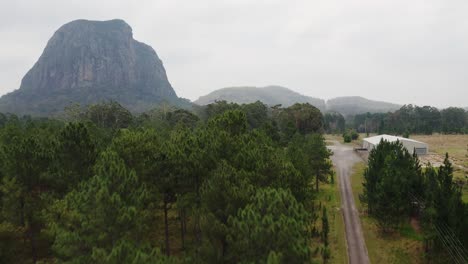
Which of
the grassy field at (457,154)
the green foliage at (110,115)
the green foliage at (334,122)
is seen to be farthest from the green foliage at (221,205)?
the green foliage at (334,122)

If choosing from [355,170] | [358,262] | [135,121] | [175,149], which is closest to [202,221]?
[175,149]

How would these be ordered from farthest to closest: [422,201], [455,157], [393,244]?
[455,157] → [422,201] → [393,244]

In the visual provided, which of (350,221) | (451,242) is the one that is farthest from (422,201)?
(451,242)

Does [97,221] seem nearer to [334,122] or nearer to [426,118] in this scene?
[426,118]

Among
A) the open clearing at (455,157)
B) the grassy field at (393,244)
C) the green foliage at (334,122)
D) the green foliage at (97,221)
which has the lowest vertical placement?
the grassy field at (393,244)

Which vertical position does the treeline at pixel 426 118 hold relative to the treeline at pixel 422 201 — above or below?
above

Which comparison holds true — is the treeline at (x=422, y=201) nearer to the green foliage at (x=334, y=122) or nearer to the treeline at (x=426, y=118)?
the treeline at (x=426, y=118)

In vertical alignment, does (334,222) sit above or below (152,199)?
below
